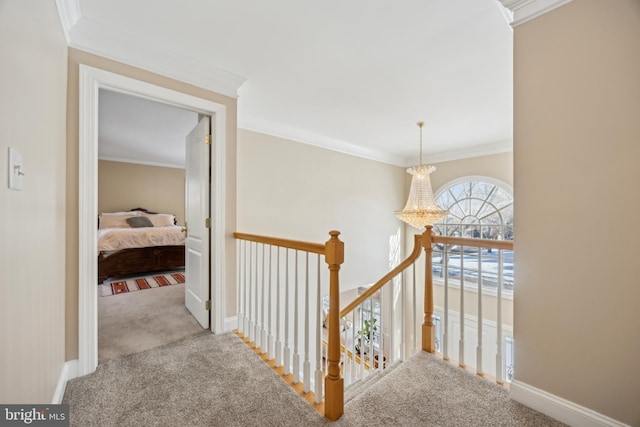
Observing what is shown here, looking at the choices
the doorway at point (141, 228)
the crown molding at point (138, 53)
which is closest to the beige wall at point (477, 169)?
the crown molding at point (138, 53)

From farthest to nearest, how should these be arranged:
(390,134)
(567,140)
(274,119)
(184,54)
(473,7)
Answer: (390,134), (274,119), (184,54), (473,7), (567,140)

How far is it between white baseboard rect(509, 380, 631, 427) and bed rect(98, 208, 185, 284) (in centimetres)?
460

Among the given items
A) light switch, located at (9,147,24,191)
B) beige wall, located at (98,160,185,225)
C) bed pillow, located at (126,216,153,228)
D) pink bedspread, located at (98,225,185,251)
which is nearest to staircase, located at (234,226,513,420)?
light switch, located at (9,147,24,191)

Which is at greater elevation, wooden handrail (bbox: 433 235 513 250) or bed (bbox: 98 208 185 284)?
wooden handrail (bbox: 433 235 513 250)

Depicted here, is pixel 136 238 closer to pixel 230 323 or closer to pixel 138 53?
pixel 230 323

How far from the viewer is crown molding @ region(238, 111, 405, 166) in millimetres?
3436

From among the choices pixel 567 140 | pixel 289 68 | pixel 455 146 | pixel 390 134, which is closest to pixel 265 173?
pixel 289 68

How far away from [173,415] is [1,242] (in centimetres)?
119

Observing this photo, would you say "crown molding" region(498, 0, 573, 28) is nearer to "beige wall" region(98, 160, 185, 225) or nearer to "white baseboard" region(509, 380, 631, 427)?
"white baseboard" region(509, 380, 631, 427)

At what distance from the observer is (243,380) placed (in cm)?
172

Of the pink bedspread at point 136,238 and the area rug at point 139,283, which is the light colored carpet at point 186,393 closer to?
the area rug at point 139,283

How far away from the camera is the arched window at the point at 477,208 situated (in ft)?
14.8

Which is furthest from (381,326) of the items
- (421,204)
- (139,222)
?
(139,222)

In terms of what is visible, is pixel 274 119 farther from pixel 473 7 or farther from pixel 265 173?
pixel 473 7
